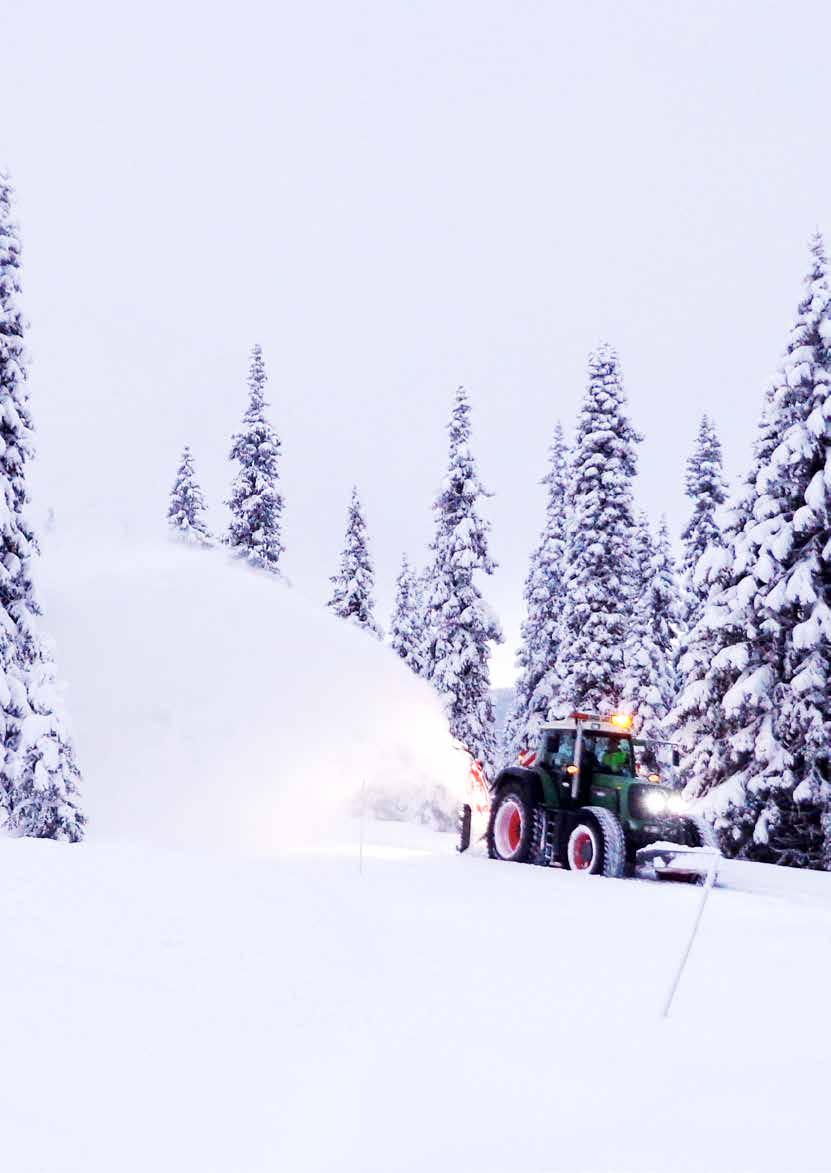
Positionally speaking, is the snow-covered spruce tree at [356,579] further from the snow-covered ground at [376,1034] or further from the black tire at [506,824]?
the snow-covered ground at [376,1034]

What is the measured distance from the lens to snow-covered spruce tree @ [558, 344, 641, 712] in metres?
32.6

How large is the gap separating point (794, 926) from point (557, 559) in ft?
108

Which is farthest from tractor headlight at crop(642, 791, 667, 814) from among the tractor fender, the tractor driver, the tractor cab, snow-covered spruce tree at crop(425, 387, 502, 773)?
snow-covered spruce tree at crop(425, 387, 502, 773)

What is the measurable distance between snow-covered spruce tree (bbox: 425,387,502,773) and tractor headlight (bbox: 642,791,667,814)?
66.0 ft

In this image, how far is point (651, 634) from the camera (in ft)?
119

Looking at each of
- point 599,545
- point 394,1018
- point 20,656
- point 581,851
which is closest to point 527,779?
point 581,851

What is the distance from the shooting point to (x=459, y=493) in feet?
122

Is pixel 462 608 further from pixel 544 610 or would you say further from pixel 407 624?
pixel 407 624

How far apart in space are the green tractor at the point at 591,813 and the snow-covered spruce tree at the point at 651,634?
53.3ft

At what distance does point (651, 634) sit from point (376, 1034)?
1248 inches

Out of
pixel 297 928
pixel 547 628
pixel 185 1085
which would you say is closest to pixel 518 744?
pixel 547 628

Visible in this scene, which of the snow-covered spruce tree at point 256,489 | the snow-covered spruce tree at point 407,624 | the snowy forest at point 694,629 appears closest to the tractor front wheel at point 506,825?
the snowy forest at point 694,629

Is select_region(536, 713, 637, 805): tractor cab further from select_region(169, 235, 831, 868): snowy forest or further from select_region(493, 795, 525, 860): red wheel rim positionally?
select_region(169, 235, 831, 868): snowy forest

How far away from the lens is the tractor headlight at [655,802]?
15266 millimetres
